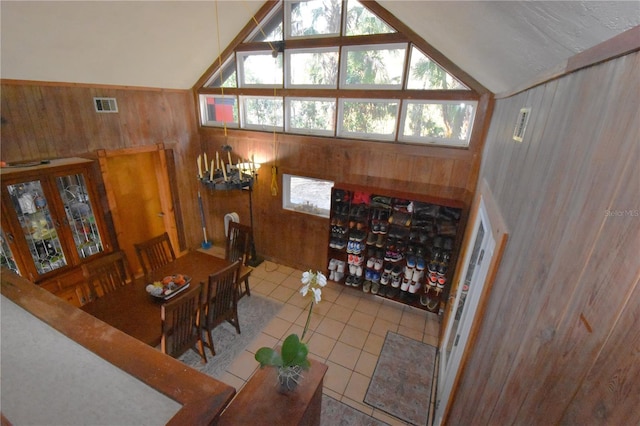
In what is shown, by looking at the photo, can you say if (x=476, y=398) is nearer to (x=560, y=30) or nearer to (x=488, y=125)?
(x=560, y=30)

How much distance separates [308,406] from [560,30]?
1.66 meters

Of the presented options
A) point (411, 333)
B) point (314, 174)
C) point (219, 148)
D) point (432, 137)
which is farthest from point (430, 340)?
point (219, 148)

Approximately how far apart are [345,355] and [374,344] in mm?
380

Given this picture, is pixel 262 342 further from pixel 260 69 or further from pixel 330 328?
pixel 260 69

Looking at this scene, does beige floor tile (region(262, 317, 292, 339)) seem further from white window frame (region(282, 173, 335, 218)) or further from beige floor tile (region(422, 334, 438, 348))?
beige floor tile (region(422, 334, 438, 348))

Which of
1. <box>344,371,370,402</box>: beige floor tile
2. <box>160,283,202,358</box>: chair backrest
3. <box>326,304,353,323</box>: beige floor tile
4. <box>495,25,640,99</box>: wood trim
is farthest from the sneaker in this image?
<box>495,25,640,99</box>: wood trim

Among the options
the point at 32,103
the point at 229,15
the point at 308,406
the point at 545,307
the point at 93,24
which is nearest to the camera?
the point at 545,307

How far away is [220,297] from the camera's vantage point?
280cm

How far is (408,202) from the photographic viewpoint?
3338mm

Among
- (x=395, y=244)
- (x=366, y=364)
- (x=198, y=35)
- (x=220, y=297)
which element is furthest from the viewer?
(x=395, y=244)

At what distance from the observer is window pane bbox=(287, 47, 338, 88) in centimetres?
347

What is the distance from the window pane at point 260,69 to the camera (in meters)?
3.79

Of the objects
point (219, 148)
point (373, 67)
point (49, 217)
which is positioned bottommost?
point (49, 217)

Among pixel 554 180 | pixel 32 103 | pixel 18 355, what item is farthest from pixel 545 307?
pixel 32 103
